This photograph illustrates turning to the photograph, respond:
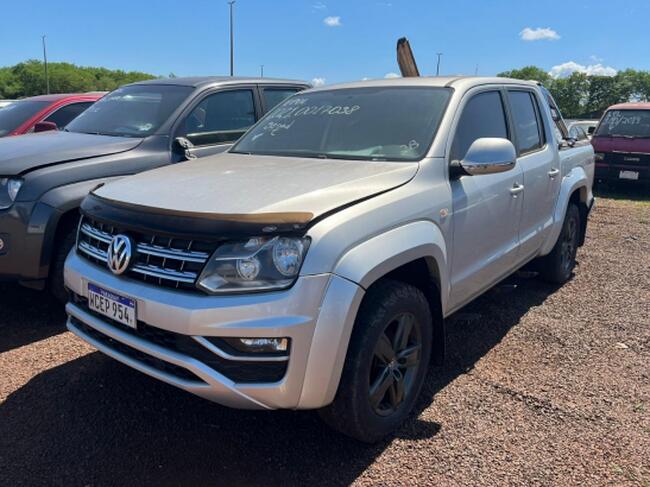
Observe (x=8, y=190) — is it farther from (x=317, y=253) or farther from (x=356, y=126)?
(x=317, y=253)

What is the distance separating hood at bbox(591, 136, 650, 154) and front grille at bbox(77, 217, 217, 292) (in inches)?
449

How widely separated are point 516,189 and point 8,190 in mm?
3515

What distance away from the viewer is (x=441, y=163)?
3154 mm

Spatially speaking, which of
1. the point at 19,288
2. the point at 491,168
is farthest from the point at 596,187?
the point at 19,288

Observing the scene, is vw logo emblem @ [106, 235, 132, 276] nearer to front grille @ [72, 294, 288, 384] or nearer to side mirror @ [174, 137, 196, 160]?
front grille @ [72, 294, 288, 384]

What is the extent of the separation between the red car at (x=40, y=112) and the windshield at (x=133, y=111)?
186cm

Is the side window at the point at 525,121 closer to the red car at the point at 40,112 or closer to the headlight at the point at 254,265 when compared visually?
the headlight at the point at 254,265

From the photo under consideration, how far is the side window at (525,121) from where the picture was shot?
13.9 ft

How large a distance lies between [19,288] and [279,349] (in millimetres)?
3677

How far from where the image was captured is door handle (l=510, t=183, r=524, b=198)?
12.6ft

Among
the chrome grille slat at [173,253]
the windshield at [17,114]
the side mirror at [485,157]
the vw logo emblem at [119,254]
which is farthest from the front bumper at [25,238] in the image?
the windshield at [17,114]

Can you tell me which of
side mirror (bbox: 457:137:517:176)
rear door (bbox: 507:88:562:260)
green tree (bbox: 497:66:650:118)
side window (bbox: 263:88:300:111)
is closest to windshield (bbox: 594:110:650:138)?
rear door (bbox: 507:88:562:260)

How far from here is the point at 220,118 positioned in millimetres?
5375

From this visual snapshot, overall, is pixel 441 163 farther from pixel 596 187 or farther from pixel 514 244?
pixel 596 187
